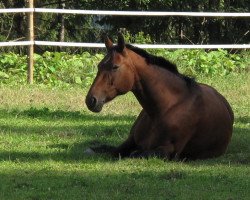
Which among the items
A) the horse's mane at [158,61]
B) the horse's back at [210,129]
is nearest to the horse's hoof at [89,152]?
the horse's back at [210,129]

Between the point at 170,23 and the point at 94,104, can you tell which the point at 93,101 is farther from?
the point at 170,23

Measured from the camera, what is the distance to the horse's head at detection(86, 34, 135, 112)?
980 cm

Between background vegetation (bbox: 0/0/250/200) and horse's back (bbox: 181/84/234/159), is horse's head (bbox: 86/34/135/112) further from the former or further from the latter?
horse's back (bbox: 181/84/234/159)

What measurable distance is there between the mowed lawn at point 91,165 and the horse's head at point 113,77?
2.28 feet

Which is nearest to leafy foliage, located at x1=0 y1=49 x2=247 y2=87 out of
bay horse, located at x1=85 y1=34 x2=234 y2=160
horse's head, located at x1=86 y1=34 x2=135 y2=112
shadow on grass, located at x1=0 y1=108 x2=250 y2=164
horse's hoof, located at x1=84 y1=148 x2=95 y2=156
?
shadow on grass, located at x1=0 y1=108 x2=250 y2=164

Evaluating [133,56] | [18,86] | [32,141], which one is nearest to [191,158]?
[133,56]

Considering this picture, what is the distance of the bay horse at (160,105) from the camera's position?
989 cm

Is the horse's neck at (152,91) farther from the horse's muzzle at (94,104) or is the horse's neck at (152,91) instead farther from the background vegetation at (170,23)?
the background vegetation at (170,23)

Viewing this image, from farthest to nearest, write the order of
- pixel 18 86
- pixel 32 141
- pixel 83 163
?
pixel 18 86 < pixel 32 141 < pixel 83 163

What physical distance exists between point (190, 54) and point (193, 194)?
10820mm

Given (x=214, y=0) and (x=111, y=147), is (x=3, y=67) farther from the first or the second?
(x=214, y=0)

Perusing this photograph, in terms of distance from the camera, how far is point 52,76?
17766 mm

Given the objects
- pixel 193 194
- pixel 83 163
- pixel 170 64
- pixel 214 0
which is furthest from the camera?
pixel 214 0

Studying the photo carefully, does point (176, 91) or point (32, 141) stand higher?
point (176, 91)
